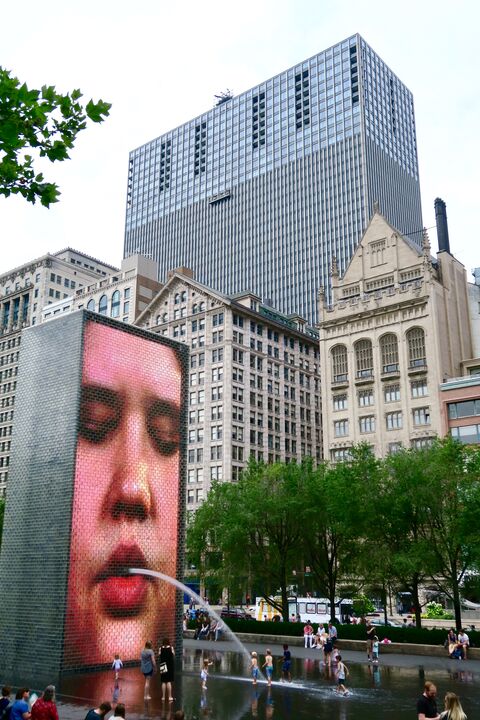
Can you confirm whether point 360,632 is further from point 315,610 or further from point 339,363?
point 339,363

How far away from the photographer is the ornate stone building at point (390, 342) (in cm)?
7912

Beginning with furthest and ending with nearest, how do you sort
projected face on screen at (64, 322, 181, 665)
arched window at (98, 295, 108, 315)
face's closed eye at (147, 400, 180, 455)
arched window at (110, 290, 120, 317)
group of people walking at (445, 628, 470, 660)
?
arched window at (98, 295, 108, 315) → arched window at (110, 290, 120, 317) → group of people walking at (445, 628, 470, 660) → face's closed eye at (147, 400, 180, 455) → projected face on screen at (64, 322, 181, 665)

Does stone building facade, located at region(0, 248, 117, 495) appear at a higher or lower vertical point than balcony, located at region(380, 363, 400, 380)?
higher

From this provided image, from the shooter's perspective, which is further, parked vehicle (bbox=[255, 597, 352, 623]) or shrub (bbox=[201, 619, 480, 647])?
parked vehicle (bbox=[255, 597, 352, 623])

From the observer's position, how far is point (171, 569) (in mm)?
34250

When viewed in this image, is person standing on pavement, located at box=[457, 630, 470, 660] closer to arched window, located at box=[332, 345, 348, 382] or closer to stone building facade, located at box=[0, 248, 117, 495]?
arched window, located at box=[332, 345, 348, 382]

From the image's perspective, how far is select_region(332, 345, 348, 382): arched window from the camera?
8606 centimetres

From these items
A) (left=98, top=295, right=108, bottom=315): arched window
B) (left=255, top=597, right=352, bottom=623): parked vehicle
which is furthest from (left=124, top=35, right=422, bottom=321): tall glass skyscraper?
(left=255, top=597, right=352, bottom=623): parked vehicle

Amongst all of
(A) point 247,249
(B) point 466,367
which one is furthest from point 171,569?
(A) point 247,249

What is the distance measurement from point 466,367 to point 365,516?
40559 millimetres

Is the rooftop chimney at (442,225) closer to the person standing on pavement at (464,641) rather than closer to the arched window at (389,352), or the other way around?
the arched window at (389,352)

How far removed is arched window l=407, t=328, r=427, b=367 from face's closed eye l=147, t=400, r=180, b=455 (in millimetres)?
49364

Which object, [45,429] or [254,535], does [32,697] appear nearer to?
[45,429]

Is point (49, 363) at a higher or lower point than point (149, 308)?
lower
